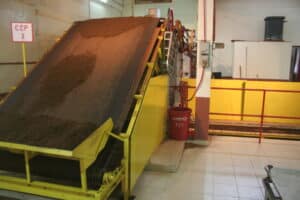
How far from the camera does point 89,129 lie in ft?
7.99

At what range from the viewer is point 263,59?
26.3 ft

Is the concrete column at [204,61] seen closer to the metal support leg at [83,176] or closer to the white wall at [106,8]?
the metal support leg at [83,176]

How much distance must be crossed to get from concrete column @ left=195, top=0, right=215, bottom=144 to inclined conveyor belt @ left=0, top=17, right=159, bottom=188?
0.99 meters

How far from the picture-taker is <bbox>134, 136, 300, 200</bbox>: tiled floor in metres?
3.02

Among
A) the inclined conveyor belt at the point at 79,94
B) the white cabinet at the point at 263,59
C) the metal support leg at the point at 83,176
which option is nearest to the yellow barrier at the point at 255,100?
the white cabinet at the point at 263,59

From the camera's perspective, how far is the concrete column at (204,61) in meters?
4.44

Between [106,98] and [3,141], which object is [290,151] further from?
[3,141]

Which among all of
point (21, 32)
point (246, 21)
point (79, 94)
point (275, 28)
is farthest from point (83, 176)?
point (246, 21)

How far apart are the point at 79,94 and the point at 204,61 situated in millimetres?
2378

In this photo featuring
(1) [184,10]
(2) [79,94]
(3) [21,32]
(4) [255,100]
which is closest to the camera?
(2) [79,94]

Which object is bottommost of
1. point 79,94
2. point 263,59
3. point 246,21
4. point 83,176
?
point 83,176

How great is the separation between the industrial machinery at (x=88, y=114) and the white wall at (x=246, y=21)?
537 centimetres

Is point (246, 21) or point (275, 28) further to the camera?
point (246, 21)

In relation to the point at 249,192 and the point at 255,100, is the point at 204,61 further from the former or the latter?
the point at 255,100
